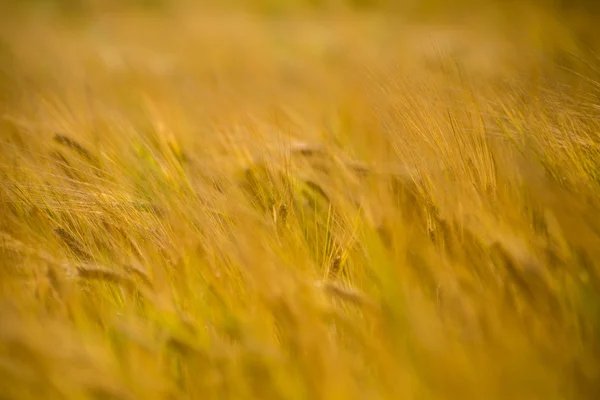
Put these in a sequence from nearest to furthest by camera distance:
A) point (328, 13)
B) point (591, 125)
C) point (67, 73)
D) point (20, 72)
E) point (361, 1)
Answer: point (591, 125) < point (20, 72) < point (67, 73) < point (328, 13) < point (361, 1)

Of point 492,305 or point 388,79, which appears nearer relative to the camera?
point 492,305

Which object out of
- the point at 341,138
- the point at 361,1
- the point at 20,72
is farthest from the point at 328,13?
the point at 341,138

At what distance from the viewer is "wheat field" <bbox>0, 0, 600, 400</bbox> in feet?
1.59

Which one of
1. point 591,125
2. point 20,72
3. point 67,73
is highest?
point 591,125

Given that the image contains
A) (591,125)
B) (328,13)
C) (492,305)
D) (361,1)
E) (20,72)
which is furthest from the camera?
(361,1)

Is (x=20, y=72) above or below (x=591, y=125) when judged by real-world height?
below

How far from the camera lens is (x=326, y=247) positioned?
712 mm

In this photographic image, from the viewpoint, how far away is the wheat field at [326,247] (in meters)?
0.49

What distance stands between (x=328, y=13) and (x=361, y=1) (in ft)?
4.81

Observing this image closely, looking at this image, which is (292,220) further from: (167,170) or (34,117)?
(34,117)

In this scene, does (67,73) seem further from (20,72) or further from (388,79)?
(388,79)

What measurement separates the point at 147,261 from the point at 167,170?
0.62ft

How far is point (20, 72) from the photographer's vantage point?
146 cm

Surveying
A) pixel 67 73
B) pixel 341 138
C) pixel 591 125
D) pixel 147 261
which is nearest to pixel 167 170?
pixel 147 261
